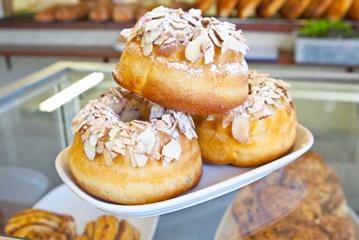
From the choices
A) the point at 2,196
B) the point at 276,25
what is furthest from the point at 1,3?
the point at 2,196

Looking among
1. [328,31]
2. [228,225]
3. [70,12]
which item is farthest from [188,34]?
[70,12]

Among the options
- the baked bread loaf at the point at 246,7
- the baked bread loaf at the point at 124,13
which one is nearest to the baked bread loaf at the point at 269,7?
the baked bread loaf at the point at 246,7

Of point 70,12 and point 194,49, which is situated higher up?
point 194,49

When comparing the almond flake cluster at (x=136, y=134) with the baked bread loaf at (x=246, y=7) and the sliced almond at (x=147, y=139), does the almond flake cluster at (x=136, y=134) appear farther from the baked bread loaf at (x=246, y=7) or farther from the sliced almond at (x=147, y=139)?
the baked bread loaf at (x=246, y=7)

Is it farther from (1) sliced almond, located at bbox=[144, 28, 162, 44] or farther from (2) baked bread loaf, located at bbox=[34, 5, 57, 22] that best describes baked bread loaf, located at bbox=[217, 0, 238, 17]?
(1) sliced almond, located at bbox=[144, 28, 162, 44]

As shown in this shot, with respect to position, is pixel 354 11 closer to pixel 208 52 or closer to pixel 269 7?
pixel 269 7
